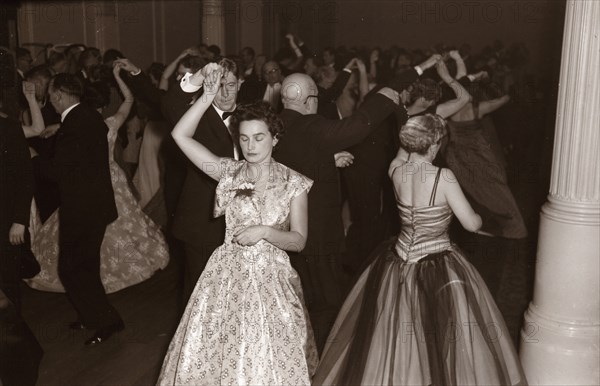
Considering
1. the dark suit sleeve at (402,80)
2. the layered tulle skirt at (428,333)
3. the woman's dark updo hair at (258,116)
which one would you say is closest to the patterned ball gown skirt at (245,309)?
the woman's dark updo hair at (258,116)

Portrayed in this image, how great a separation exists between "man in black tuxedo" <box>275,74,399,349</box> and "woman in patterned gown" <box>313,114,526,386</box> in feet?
1.45

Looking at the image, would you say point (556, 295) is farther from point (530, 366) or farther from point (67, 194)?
point (67, 194)

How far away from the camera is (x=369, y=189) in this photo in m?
4.98

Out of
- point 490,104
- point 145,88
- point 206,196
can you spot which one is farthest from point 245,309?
point 490,104

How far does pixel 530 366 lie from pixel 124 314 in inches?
91.6

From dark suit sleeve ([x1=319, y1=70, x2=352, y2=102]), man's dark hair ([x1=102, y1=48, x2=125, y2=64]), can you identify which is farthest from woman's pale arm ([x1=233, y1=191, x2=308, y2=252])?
man's dark hair ([x1=102, y1=48, x2=125, y2=64])

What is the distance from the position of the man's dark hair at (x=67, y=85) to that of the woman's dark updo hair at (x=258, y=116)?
4.26 feet

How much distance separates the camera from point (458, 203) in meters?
2.87

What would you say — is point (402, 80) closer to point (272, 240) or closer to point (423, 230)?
point (423, 230)

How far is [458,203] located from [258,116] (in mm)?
861

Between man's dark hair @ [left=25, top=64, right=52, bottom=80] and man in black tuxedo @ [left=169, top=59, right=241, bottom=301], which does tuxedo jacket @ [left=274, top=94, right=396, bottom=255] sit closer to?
man in black tuxedo @ [left=169, top=59, right=241, bottom=301]

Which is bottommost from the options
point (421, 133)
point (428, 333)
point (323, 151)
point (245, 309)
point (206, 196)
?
point (428, 333)

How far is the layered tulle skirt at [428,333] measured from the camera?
285cm

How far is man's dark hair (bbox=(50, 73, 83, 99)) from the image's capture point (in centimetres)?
370
